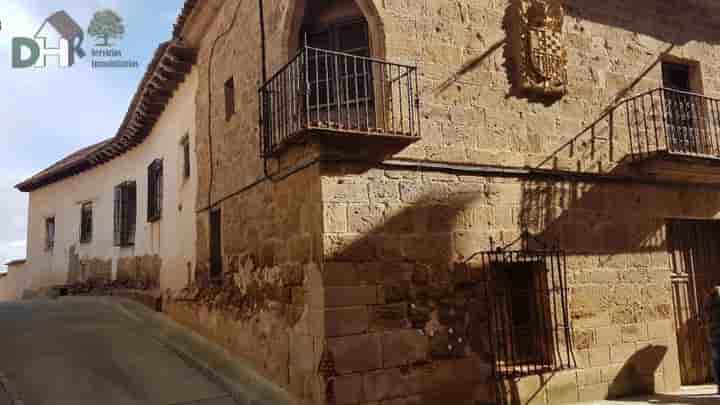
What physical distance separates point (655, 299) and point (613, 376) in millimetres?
1224

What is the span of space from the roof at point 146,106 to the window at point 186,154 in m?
1.11

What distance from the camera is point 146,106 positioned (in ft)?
35.2

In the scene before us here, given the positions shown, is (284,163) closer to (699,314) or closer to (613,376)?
(613,376)

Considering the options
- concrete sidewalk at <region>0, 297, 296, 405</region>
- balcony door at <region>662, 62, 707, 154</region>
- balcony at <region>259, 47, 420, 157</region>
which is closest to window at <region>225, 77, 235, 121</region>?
balcony at <region>259, 47, 420, 157</region>

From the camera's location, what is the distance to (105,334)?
772 cm

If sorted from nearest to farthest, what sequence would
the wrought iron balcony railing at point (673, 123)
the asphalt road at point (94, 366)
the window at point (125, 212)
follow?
the asphalt road at point (94, 366) → the wrought iron balcony railing at point (673, 123) → the window at point (125, 212)

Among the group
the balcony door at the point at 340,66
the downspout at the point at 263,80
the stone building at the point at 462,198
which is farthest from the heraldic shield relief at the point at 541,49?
the downspout at the point at 263,80

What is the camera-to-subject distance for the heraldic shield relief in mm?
6309

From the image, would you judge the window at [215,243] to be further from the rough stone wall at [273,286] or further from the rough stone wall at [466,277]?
the rough stone wall at [466,277]

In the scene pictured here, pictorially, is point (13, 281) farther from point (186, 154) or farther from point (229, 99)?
point (229, 99)

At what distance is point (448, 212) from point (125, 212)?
9180 mm

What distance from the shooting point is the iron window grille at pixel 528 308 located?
5.66 metres

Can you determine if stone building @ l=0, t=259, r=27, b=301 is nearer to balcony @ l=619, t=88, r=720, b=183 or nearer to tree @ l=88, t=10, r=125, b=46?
tree @ l=88, t=10, r=125, b=46

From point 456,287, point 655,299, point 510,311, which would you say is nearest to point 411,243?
point 456,287
